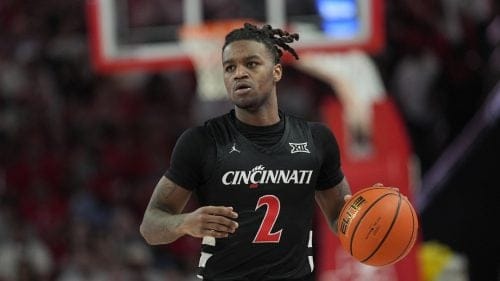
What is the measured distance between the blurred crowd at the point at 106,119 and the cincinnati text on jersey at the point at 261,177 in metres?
7.58

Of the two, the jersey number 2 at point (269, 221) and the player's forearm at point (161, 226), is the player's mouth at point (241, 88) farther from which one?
the player's forearm at point (161, 226)

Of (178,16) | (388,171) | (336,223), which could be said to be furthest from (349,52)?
(336,223)

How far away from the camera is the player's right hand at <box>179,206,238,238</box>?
163 inches

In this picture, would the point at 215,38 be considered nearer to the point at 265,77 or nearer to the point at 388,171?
the point at 388,171

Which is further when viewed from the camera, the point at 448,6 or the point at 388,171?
the point at 448,6

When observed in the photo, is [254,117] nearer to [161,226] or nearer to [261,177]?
[261,177]

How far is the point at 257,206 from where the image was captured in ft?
15.0

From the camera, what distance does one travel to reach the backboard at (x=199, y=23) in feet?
30.8

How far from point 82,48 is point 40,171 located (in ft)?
6.24

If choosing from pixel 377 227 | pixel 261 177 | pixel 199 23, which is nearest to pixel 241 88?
pixel 261 177

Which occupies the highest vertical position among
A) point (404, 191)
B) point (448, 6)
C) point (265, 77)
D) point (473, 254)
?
point (265, 77)

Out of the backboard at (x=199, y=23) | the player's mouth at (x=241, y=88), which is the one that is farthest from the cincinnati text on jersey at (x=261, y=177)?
the backboard at (x=199, y=23)

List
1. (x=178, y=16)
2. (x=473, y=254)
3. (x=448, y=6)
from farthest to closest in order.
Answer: (x=448, y=6)
(x=473, y=254)
(x=178, y=16)

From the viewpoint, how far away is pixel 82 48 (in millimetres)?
14133
